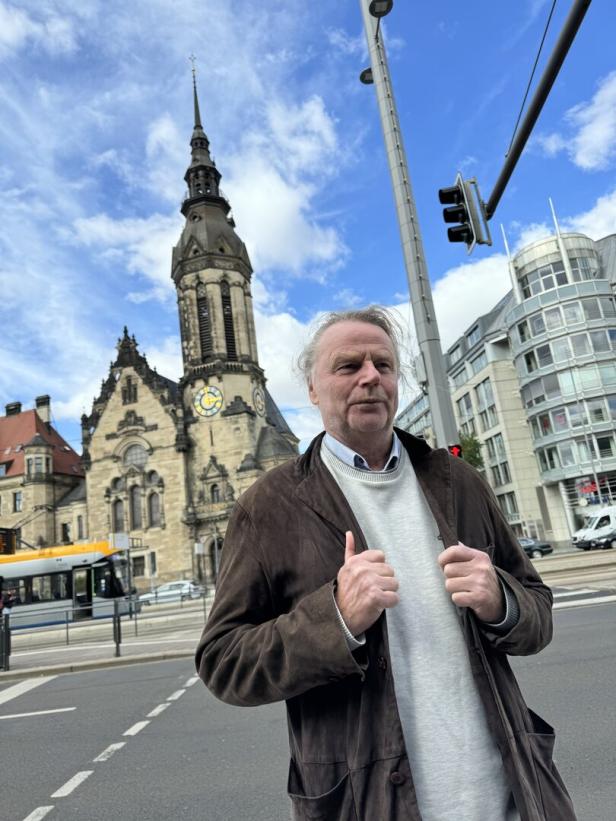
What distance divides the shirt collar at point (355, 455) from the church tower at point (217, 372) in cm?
4504

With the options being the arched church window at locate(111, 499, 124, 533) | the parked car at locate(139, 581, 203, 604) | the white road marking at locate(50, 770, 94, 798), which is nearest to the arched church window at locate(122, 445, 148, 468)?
the arched church window at locate(111, 499, 124, 533)

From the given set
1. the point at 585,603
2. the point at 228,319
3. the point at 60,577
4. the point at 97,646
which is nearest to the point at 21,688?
the point at 97,646

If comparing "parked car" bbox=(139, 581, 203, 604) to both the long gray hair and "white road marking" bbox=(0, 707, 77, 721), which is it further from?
the long gray hair

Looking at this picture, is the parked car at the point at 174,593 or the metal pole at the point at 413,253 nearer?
the metal pole at the point at 413,253

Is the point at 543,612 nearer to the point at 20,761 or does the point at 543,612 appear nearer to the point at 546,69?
the point at 546,69

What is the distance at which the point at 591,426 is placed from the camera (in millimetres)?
40000

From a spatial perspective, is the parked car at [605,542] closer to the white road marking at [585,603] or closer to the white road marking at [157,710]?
the white road marking at [585,603]

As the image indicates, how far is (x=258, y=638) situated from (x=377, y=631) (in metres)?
0.30

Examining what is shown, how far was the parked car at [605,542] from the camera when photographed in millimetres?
29766

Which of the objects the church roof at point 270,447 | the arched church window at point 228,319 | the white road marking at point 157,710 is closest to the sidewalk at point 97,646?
the white road marking at point 157,710

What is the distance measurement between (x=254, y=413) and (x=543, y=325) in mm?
23367

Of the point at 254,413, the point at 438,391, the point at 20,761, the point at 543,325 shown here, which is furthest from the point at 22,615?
the point at 543,325

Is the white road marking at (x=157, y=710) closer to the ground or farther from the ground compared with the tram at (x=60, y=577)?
closer to the ground

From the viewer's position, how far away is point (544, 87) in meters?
5.61
